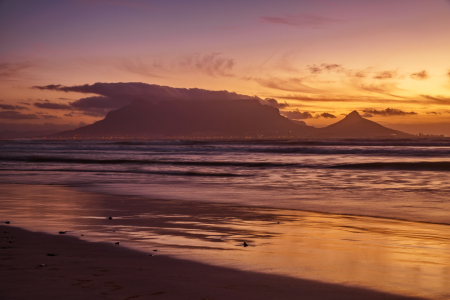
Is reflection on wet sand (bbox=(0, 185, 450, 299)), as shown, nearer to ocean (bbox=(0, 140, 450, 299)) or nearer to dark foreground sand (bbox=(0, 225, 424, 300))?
ocean (bbox=(0, 140, 450, 299))

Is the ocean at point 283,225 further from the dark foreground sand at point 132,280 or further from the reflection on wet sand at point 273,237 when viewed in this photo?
the dark foreground sand at point 132,280

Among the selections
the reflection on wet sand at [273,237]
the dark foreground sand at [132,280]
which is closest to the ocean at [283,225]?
the reflection on wet sand at [273,237]

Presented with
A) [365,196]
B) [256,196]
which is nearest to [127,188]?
[256,196]

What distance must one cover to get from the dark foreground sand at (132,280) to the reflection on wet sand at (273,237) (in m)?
0.33

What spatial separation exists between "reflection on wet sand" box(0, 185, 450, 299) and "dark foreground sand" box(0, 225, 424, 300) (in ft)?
1.08

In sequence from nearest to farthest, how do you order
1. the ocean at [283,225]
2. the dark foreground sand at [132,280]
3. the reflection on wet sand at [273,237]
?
the dark foreground sand at [132,280], the reflection on wet sand at [273,237], the ocean at [283,225]

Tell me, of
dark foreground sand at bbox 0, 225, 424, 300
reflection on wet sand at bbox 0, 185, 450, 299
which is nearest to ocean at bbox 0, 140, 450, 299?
reflection on wet sand at bbox 0, 185, 450, 299

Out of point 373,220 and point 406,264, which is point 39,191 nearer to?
point 373,220

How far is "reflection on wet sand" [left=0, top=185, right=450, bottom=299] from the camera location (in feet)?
14.9

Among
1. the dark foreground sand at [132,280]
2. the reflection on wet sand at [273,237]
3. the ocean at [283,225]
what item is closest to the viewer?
the dark foreground sand at [132,280]

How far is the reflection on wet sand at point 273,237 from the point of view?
4555 mm

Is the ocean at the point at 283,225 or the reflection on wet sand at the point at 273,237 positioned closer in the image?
the reflection on wet sand at the point at 273,237

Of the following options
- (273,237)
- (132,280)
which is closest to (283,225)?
(273,237)

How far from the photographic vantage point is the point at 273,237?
6594 millimetres
